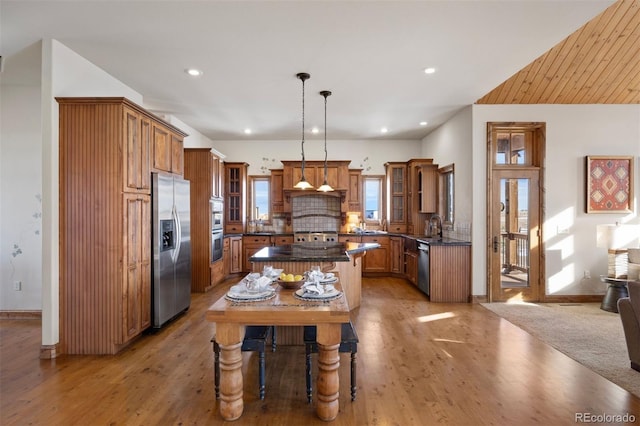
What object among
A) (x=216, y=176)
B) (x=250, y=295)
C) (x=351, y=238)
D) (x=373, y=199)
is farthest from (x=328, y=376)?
(x=373, y=199)

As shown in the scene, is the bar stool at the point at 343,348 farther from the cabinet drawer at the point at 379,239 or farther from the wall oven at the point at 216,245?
the cabinet drawer at the point at 379,239

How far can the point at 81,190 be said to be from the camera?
3199mm

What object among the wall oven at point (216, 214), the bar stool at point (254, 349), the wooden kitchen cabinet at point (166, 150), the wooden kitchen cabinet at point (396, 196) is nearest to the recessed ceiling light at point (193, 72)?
the wooden kitchen cabinet at point (166, 150)

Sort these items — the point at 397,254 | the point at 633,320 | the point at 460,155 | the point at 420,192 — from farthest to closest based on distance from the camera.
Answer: the point at 397,254
the point at 420,192
the point at 460,155
the point at 633,320

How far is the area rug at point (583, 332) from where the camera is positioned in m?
2.88

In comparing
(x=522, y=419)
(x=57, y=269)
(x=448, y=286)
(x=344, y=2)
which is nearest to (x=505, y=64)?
(x=344, y=2)

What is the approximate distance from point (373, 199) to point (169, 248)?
16.1 ft

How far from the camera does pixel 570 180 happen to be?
5.03 metres

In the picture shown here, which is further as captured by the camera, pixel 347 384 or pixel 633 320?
pixel 633 320

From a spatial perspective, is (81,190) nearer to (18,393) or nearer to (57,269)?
(57,269)

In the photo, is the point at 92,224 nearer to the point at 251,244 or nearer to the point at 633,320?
the point at 251,244

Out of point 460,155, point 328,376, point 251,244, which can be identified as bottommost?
point 328,376

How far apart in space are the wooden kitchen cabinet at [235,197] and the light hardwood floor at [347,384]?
358 cm

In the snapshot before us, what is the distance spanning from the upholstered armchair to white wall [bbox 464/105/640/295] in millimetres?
2116
